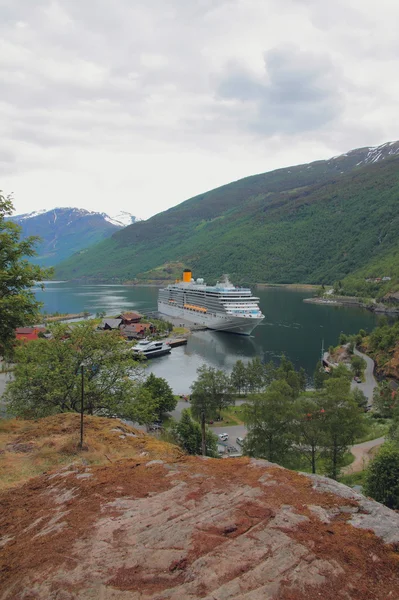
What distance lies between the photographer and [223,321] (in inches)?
2840

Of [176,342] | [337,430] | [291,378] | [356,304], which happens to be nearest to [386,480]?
[337,430]

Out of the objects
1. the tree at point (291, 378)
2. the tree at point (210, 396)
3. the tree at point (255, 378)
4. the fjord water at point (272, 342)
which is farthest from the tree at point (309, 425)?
the fjord water at point (272, 342)

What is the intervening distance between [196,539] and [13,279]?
25.2 feet

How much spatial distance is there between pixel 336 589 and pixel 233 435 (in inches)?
938

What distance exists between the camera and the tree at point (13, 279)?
9579 mm

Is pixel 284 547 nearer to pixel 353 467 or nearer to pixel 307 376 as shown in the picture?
pixel 353 467

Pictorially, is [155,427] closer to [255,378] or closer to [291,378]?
[255,378]

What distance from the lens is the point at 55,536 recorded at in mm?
5004

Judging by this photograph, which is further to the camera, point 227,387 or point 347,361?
point 347,361

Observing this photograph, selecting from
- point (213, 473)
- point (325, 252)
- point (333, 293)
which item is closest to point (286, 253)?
point (325, 252)

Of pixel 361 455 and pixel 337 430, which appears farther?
pixel 361 455

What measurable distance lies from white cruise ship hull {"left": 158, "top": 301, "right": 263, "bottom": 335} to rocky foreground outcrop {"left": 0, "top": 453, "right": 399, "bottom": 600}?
6204cm

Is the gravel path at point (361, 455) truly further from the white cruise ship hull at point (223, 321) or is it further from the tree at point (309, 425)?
the white cruise ship hull at point (223, 321)

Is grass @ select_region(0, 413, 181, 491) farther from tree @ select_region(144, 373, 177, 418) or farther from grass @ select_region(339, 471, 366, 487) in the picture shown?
tree @ select_region(144, 373, 177, 418)
